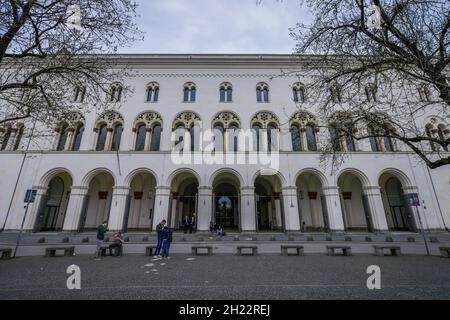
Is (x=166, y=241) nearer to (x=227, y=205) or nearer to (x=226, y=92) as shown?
(x=227, y=205)

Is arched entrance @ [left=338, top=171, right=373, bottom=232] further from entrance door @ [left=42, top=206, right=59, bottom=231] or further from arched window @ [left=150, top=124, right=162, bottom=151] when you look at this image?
entrance door @ [left=42, top=206, right=59, bottom=231]

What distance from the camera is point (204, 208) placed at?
17.0m

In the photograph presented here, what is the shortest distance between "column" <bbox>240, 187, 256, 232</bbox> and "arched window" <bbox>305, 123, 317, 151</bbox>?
7.38 m

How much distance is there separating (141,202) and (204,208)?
7.96 meters

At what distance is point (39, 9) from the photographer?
5984mm

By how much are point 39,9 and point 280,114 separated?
1758cm

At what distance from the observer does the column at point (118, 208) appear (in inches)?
655

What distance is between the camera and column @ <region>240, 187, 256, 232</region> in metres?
16.7

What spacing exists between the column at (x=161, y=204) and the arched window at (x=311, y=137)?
14.1m

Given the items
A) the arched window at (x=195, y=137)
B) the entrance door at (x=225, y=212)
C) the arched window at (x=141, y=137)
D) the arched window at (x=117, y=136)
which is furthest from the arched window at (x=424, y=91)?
the arched window at (x=117, y=136)

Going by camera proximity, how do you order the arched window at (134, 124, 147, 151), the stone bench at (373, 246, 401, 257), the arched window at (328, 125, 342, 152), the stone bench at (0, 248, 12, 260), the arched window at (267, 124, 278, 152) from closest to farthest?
the stone bench at (0, 248, 12, 260) → the arched window at (328, 125, 342, 152) → the stone bench at (373, 246, 401, 257) → the arched window at (267, 124, 278, 152) → the arched window at (134, 124, 147, 151)

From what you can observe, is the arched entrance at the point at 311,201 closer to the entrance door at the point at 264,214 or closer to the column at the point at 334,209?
the column at the point at 334,209

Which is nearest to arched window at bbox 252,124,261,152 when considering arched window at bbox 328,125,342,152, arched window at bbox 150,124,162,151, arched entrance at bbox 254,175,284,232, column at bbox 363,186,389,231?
arched entrance at bbox 254,175,284,232

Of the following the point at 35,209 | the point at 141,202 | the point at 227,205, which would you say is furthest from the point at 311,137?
the point at 35,209
